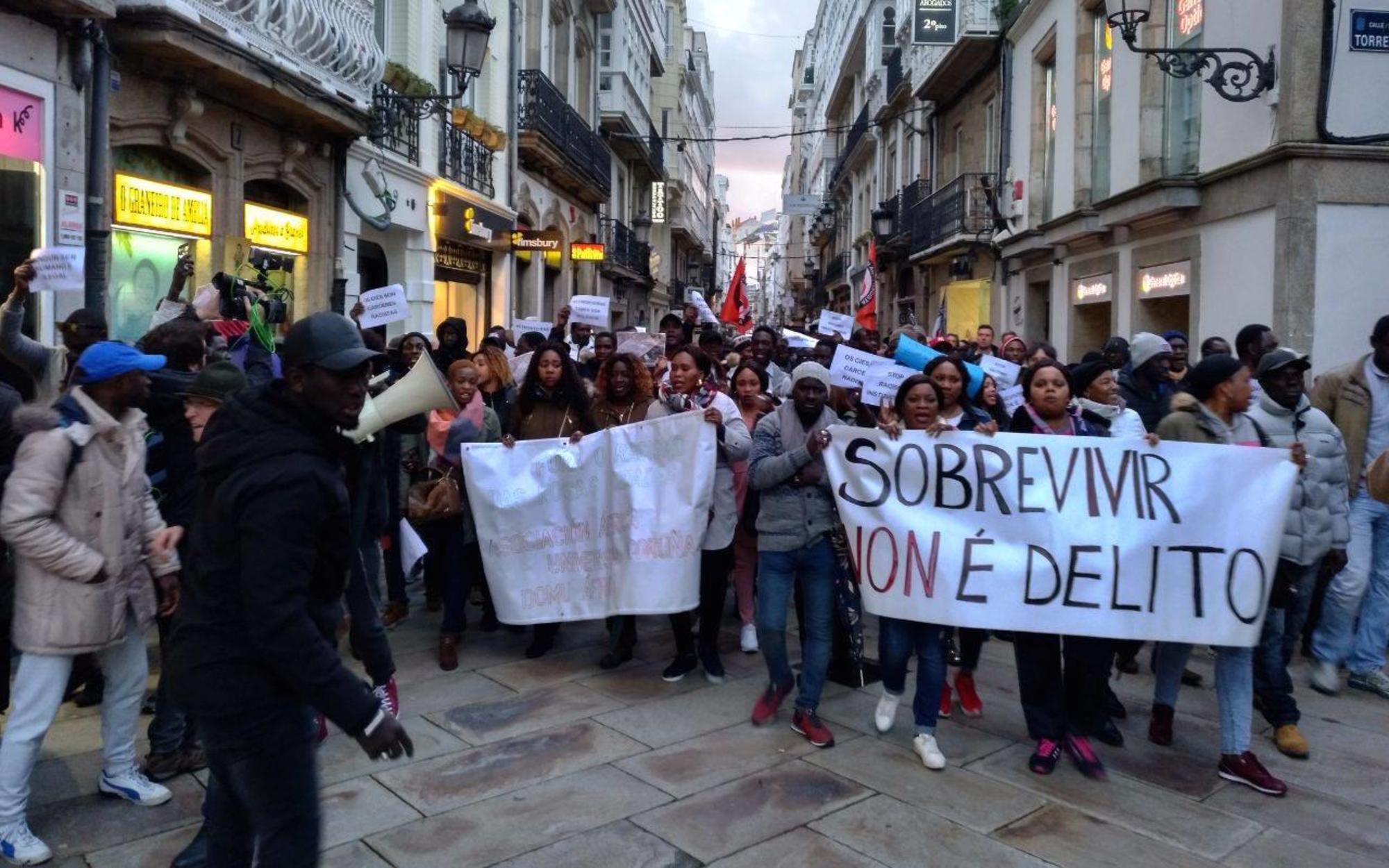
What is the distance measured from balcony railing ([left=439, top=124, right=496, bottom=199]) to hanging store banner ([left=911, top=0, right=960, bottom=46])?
29.4 feet

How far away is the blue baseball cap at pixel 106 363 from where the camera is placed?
13.2 feet

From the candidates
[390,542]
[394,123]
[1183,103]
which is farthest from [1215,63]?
[394,123]

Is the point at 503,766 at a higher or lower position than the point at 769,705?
lower

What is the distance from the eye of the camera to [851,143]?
41031 mm

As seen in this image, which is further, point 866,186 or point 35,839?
point 866,186

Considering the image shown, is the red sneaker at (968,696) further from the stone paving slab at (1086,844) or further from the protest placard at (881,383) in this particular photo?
the protest placard at (881,383)

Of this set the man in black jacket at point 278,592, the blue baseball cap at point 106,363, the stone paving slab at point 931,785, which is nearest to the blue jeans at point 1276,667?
the stone paving slab at point 931,785

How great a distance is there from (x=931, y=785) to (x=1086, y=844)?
714 millimetres

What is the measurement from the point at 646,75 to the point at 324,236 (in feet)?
97.2

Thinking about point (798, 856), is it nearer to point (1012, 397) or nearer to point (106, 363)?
point (106, 363)

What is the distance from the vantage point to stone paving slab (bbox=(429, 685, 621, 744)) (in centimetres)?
527

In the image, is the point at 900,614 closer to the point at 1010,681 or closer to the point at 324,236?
the point at 1010,681

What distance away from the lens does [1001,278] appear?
69.6 feet

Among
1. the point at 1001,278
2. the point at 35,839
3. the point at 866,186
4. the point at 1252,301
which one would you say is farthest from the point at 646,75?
the point at 35,839
